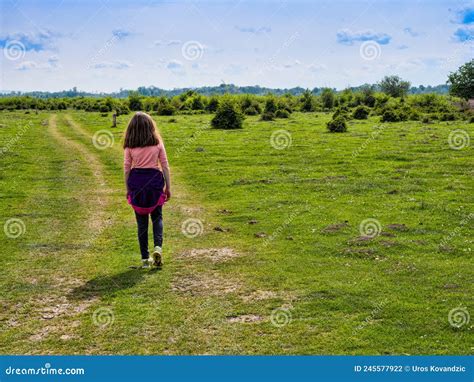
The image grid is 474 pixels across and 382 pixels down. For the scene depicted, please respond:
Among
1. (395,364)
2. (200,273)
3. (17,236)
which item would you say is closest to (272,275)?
(200,273)

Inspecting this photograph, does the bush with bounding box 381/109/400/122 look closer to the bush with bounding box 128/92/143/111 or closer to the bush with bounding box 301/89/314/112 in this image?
the bush with bounding box 301/89/314/112

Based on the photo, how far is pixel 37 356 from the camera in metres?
8.52

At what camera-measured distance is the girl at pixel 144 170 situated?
40.2 ft

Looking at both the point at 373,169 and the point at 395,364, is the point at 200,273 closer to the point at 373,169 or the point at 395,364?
the point at 395,364

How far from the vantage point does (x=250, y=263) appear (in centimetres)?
1327

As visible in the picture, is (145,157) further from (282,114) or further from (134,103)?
(134,103)

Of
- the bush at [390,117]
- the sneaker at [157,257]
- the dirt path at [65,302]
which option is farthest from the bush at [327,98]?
the sneaker at [157,257]

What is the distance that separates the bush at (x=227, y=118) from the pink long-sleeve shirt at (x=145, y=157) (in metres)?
39.0

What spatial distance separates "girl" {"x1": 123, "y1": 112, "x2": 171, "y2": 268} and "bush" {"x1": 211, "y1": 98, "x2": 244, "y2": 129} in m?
39.0

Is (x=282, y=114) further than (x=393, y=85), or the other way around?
(x=393, y=85)

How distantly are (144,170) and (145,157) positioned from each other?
320mm

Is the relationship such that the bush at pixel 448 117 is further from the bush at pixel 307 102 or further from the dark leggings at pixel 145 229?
the dark leggings at pixel 145 229

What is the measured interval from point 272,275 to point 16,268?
251 inches

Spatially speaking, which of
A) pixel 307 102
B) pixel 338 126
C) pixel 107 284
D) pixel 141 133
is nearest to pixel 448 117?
pixel 338 126
